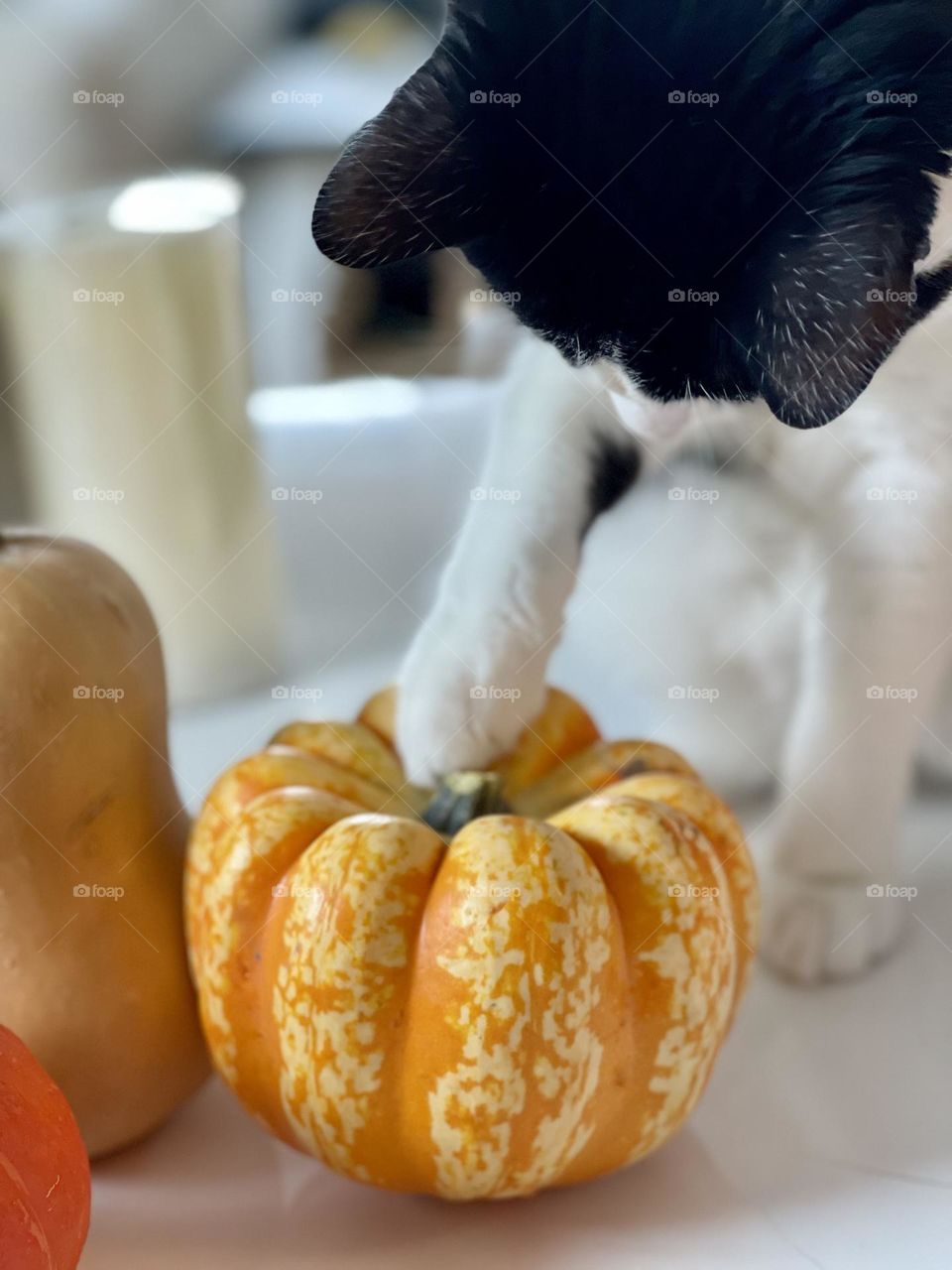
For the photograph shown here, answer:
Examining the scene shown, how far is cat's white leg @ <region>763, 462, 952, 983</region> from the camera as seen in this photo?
627 mm

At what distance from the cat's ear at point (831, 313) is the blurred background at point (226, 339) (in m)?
0.13

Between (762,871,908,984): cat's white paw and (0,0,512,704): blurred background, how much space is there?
0.85ft

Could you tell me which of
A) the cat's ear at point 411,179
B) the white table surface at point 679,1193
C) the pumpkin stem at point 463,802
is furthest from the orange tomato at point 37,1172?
the cat's ear at point 411,179

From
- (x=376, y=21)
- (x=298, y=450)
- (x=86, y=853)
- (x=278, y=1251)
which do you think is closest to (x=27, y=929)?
(x=86, y=853)

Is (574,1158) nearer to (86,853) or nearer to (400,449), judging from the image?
(86,853)

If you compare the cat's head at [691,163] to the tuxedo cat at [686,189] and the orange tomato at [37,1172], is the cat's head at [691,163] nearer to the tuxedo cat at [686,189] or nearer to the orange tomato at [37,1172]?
the tuxedo cat at [686,189]

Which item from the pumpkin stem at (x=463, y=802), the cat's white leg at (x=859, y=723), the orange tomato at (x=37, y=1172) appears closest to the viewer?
the orange tomato at (x=37, y=1172)

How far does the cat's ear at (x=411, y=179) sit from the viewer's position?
42 cm

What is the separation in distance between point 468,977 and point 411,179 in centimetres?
28

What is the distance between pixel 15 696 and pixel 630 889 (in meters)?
0.25

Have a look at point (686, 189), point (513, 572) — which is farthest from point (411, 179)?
point (513, 572)

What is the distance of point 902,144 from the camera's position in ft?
1.31

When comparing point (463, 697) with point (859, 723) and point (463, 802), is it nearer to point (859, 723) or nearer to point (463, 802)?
point (463, 802)

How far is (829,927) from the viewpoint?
63 centimetres
